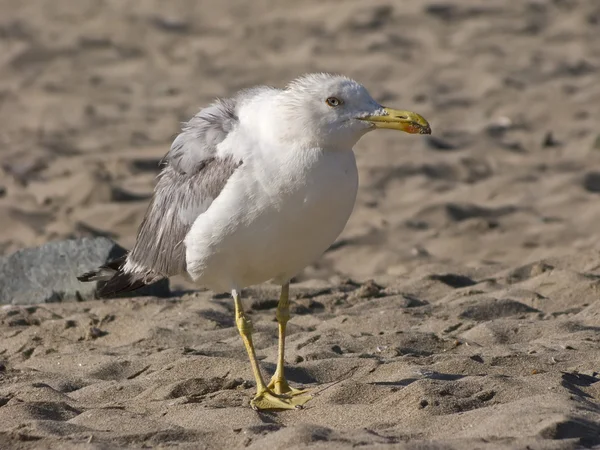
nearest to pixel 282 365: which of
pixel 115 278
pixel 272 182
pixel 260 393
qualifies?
pixel 260 393

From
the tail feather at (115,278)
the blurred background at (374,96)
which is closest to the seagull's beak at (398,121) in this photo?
the tail feather at (115,278)

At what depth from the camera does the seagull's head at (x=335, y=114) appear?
16.3 feet

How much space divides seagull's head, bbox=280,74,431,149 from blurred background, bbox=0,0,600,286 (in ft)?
10.3

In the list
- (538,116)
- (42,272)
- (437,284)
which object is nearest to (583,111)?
(538,116)

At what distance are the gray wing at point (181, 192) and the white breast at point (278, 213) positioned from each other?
139 mm

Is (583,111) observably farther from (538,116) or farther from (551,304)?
(551,304)

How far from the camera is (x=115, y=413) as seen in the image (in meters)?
4.81

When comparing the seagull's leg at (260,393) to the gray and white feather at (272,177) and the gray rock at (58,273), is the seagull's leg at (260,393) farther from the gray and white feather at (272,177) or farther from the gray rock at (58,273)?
the gray rock at (58,273)

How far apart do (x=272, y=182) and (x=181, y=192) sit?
0.73 meters

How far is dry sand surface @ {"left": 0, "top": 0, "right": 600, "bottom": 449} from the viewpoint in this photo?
471 cm

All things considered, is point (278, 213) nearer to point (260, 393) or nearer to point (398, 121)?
point (398, 121)

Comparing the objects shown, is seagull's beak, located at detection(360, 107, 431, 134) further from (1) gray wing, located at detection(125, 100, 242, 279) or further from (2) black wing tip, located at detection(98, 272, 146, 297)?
(2) black wing tip, located at detection(98, 272, 146, 297)

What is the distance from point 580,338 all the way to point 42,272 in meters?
3.31

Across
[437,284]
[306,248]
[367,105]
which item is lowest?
[437,284]
